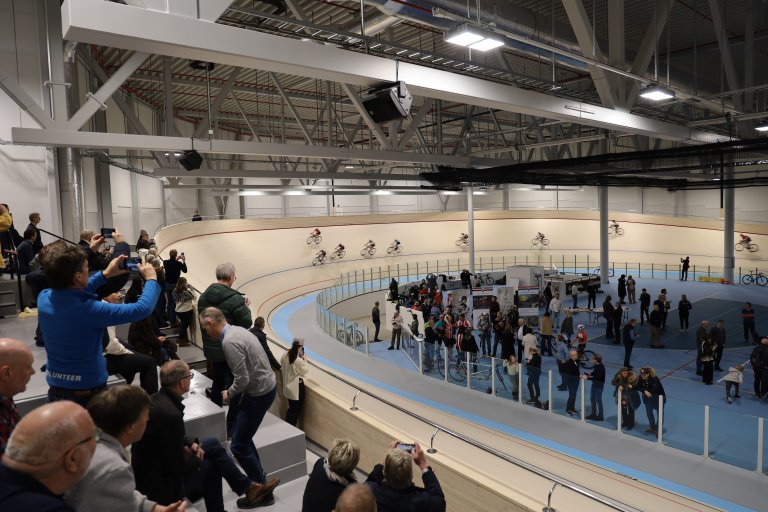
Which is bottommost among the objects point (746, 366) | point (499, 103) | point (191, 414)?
point (746, 366)

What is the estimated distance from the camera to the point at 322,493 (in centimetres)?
281

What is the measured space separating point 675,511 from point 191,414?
17.9 feet

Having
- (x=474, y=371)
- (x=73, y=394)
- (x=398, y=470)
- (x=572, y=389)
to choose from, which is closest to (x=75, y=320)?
(x=73, y=394)

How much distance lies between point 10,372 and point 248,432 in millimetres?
1758

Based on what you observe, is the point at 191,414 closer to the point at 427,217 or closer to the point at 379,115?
the point at 379,115

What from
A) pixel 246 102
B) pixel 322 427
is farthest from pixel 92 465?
pixel 246 102

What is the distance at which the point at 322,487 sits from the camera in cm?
282

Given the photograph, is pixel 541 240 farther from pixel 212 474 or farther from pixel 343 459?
Result: pixel 343 459

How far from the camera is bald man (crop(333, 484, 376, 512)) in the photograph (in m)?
2.16

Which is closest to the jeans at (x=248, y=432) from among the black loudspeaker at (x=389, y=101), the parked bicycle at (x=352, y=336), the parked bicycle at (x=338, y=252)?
the black loudspeaker at (x=389, y=101)

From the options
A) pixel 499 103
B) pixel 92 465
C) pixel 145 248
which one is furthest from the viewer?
pixel 145 248

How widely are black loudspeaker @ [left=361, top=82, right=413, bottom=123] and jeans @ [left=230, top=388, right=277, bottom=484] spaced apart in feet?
11.6

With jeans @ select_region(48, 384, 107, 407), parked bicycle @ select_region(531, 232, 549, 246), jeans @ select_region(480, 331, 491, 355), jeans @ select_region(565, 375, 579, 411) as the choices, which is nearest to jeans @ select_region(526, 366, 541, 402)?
jeans @ select_region(565, 375, 579, 411)

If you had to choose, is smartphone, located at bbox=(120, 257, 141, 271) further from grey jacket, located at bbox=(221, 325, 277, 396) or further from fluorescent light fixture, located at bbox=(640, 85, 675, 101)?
fluorescent light fixture, located at bbox=(640, 85, 675, 101)
